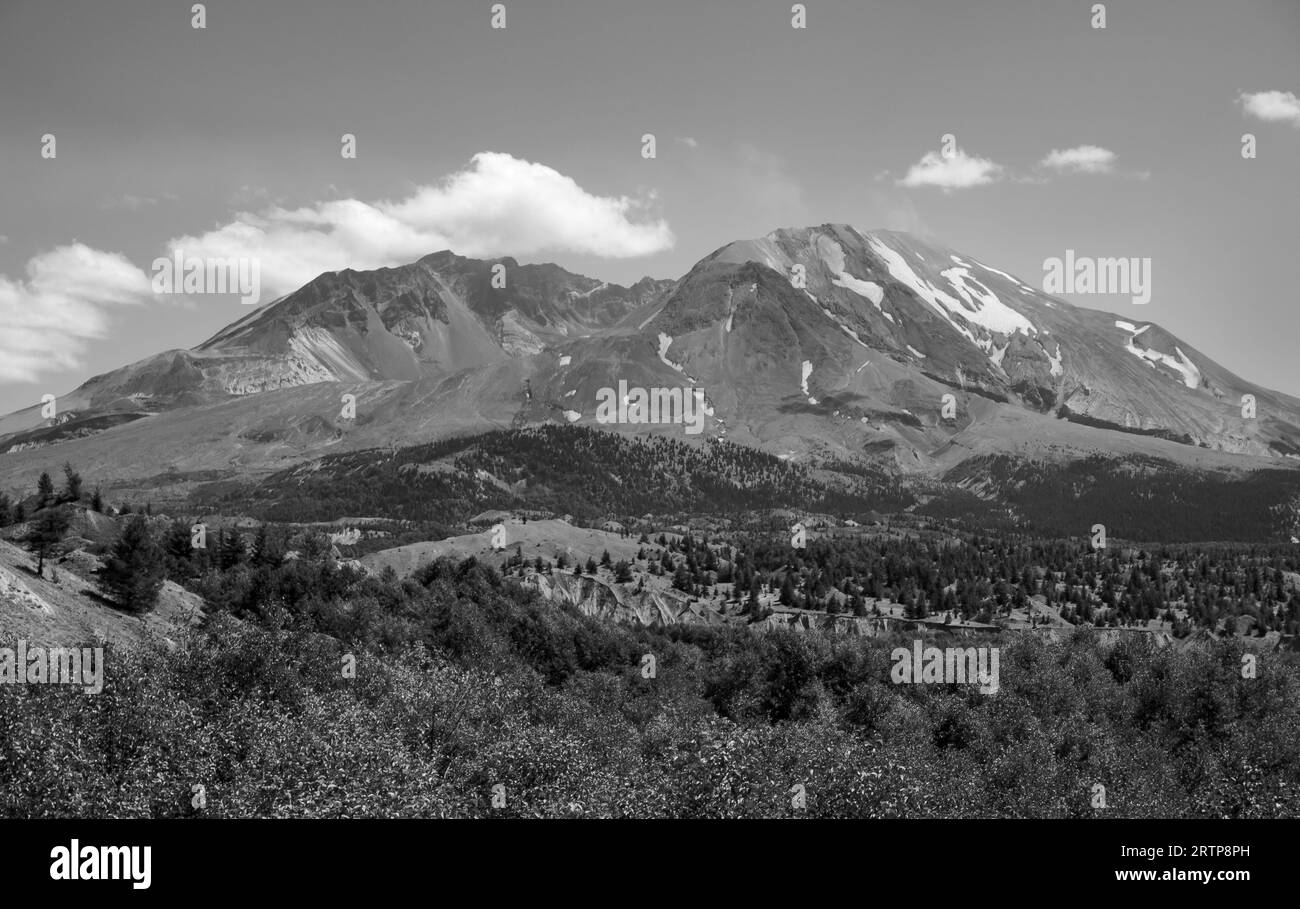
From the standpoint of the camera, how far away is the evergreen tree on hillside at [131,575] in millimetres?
80625

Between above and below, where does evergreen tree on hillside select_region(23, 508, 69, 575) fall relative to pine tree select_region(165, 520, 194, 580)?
above

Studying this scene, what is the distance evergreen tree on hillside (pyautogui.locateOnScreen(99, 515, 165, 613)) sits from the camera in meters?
80.6

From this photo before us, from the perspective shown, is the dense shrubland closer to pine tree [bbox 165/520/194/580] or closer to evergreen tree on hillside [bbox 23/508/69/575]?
pine tree [bbox 165/520/194/580]
